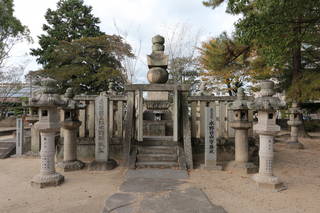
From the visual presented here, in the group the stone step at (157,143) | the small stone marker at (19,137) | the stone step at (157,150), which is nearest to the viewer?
the stone step at (157,150)

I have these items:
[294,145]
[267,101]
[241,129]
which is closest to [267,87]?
[267,101]

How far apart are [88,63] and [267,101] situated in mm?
17164

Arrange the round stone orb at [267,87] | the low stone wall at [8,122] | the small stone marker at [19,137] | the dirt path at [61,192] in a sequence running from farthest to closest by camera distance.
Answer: the low stone wall at [8,122]
the small stone marker at [19,137]
the round stone orb at [267,87]
the dirt path at [61,192]

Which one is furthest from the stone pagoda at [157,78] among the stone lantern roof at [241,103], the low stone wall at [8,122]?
the low stone wall at [8,122]

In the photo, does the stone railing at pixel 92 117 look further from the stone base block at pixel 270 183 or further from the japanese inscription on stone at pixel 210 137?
the stone base block at pixel 270 183

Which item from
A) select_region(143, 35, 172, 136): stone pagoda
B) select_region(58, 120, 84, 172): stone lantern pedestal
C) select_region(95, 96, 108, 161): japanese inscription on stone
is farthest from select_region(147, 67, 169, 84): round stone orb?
select_region(58, 120, 84, 172): stone lantern pedestal

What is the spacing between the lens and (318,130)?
17844 mm

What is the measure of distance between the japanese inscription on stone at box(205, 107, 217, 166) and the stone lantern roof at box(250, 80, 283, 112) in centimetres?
132

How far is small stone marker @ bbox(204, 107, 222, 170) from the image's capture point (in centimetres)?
556

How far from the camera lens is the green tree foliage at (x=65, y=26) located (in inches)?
755

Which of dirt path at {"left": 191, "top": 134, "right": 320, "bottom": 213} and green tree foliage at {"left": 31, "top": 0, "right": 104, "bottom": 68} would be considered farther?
green tree foliage at {"left": 31, "top": 0, "right": 104, "bottom": 68}

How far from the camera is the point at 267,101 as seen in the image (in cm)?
432

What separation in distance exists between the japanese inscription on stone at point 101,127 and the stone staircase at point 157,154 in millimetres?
994

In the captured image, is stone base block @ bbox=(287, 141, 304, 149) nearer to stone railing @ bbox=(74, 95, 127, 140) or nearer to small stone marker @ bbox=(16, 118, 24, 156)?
→ stone railing @ bbox=(74, 95, 127, 140)
